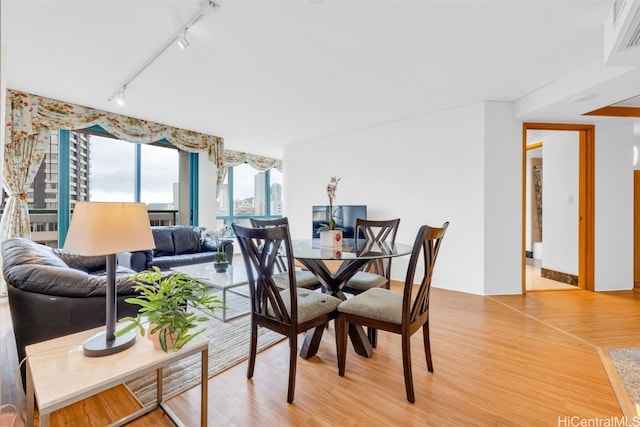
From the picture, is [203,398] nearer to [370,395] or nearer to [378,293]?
[370,395]

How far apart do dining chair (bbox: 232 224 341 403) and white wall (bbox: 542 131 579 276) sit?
4.05 metres

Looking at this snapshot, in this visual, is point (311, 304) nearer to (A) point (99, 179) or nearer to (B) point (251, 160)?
(A) point (99, 179)

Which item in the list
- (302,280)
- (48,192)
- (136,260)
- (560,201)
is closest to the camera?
(302,280)

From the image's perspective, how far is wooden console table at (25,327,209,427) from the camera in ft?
3.39

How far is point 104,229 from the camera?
126cm

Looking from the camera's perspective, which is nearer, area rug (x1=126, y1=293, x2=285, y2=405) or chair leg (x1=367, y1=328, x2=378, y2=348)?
area rug (x1=126, y1=293, x2=285, y2=405)

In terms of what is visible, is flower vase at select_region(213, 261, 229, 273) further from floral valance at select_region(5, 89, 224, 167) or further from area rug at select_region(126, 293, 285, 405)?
floral valance at select_region(5, 89, 224, 167)

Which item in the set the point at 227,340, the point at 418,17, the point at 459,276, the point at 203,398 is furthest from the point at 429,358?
the point at 418,17

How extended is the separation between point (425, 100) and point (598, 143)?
2.42 metres

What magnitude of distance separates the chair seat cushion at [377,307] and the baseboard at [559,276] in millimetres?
3659

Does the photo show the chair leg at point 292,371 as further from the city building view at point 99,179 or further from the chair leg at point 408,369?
the city building view at point 99,179

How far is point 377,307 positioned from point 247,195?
19.6 ft

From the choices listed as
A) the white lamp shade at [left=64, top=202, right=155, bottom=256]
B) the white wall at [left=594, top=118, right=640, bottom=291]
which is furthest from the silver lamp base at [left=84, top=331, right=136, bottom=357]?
the white wall at [left=594, top=118, right=640, bottom=291]

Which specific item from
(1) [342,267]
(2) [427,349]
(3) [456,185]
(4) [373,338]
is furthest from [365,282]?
(3) [456,185]
